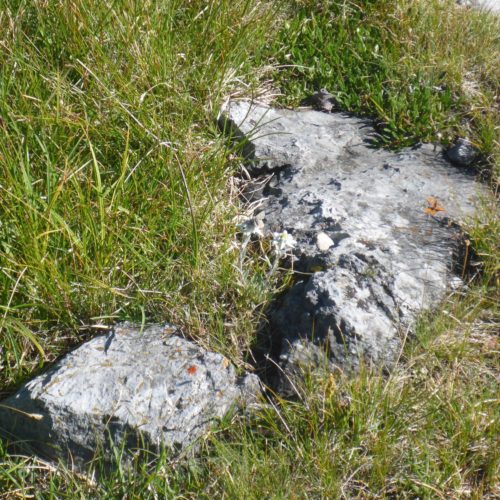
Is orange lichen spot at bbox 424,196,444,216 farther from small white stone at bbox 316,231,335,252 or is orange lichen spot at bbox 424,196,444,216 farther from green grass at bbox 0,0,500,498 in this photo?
small white stone at bbox 316,231,335,252

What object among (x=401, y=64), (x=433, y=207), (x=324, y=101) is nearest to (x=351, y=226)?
(x=433, y=207)

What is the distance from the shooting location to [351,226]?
335cm

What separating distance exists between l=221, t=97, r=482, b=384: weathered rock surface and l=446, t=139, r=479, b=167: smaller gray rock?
6 centimetres

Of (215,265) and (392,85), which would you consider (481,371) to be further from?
(392,85)

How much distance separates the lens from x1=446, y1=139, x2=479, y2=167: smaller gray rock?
3723 millimetres

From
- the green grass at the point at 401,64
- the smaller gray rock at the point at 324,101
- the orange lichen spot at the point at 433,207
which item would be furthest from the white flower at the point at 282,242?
the smaller gray rock at the point at 324,101

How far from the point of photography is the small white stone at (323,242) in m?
3.25

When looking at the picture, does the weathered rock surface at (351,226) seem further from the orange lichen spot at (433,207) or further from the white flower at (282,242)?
the white flower at (282,242)

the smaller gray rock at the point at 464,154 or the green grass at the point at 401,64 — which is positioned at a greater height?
the green grass at the point at 401,64

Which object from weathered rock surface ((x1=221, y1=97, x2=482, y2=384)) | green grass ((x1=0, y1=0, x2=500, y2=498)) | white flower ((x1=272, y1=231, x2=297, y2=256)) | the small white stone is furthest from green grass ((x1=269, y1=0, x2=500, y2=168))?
white flower ((x1=272, y1=231, x2=297, y2=256))

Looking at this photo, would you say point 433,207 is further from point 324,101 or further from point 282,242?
point 324,101

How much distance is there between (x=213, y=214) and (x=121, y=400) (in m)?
1.12

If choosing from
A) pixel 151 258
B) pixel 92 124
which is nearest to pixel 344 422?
pixel 151 258

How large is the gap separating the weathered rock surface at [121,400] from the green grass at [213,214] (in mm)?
93
